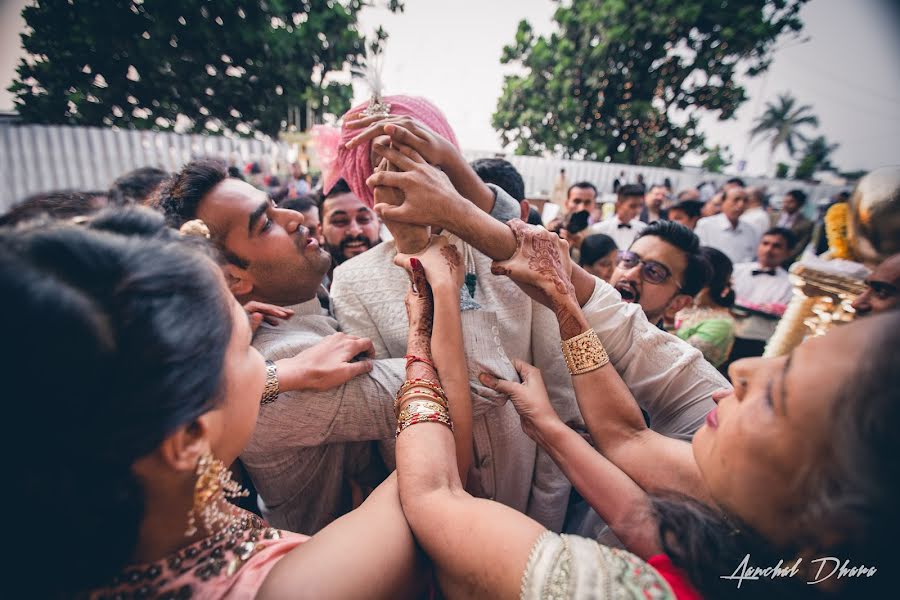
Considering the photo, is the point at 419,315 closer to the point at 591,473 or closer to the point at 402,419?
the point at 402,419

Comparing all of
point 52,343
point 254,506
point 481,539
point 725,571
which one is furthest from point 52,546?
point 254,506

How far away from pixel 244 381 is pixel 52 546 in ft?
1.33

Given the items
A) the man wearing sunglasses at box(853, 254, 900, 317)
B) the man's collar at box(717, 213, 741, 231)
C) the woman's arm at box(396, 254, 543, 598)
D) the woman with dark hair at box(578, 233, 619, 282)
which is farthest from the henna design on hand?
the man's collar at box(717, 213, 741, 231)

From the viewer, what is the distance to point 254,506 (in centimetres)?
220

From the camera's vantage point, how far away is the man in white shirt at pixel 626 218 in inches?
225

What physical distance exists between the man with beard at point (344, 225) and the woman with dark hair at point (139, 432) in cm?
220

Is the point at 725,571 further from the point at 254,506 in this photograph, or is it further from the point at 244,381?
the point at 254,506

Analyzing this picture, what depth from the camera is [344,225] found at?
3168 mm

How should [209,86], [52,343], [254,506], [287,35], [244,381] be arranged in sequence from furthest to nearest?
[209,86]
[287,35]
[254,506]
[244,381]
[52,343]

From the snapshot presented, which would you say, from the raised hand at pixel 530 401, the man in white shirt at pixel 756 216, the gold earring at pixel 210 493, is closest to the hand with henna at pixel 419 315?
the raised hand at pixel 530 401

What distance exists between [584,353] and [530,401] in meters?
0.25

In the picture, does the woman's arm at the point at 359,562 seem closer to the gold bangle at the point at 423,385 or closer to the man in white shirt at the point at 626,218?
the gold bangle at the point at 423,385

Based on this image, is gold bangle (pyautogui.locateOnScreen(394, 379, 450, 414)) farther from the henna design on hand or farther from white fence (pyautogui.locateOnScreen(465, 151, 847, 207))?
white fence (pyautogui.locateOnScreen(465, 151, 847, 207))

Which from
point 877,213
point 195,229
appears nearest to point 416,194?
point 195,229
